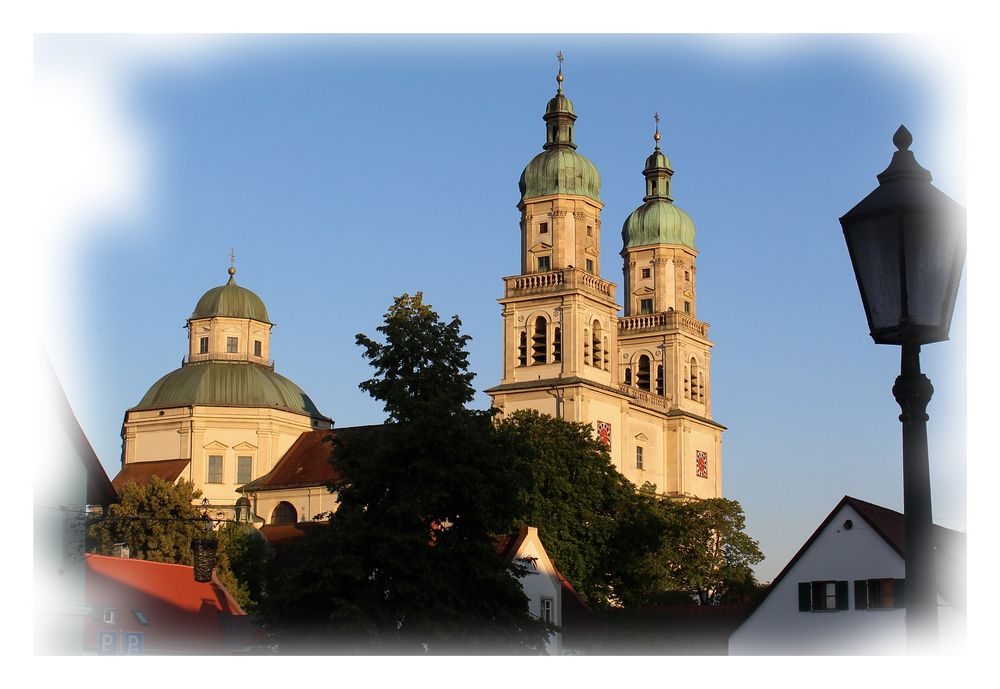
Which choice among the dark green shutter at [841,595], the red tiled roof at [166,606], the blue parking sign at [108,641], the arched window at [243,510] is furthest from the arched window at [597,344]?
the dark green shutter at [841,595]

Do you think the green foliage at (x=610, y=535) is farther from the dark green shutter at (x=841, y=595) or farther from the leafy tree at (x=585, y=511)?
the dark green shutter at (x=841, y=595)

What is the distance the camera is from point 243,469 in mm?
98500

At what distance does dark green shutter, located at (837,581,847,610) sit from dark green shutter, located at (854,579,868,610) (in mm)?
257

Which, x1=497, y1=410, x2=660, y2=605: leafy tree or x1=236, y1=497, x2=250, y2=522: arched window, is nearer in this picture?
x1=497, y1=410, x2=660, y2=605: leafy tree

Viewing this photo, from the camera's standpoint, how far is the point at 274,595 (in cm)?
3195

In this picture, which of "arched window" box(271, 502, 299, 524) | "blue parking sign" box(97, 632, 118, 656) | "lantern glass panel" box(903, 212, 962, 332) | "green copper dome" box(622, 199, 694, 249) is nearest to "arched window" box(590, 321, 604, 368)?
"arched window" box(271, 502, 299, 524)

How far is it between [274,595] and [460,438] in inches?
200

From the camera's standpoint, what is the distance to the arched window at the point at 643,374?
113 m

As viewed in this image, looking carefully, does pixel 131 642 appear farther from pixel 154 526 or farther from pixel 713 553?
pixel 713 553

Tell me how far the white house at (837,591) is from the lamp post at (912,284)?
71.7ft

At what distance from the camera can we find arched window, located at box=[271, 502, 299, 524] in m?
95.7

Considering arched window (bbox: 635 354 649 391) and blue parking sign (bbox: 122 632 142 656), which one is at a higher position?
arched window (bbox: 635 354 649 391)

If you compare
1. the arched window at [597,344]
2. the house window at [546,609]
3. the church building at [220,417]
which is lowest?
the house window at [546,609]

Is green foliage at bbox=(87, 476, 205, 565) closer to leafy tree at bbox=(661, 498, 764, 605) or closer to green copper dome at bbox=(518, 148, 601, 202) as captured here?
leafy tree at bbox=(661, 498, 764, 605)
